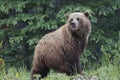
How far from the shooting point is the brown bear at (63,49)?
9328 millimetres

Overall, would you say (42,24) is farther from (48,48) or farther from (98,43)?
(48,48)

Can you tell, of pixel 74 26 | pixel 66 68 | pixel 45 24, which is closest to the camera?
pixel 66 68

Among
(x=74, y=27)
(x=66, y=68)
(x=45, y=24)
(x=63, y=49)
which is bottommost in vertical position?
(x=66, y=68)

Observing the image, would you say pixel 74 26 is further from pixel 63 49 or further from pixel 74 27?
pixel 63 49

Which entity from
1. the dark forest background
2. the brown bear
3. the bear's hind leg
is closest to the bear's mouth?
the brown bear

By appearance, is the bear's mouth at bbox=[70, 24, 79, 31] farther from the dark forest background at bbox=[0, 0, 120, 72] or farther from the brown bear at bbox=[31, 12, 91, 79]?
the dark forest background at bbox=[0, 0, 120, 72]

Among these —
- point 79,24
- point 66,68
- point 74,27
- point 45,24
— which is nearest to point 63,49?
point 66,68

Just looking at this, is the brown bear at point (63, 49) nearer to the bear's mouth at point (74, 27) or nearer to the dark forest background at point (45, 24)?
the bear's mouth at point (74, 27)

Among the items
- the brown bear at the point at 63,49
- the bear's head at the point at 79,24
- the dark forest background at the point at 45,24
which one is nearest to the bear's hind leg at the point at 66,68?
the brown bear at the point at 63,49

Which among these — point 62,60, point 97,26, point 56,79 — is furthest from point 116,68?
point 97,26

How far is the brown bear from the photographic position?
30.6ft

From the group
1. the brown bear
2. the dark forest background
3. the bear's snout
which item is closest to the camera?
the brown bear

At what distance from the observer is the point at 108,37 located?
Result: 47.7ft

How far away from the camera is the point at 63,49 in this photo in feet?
30.8
